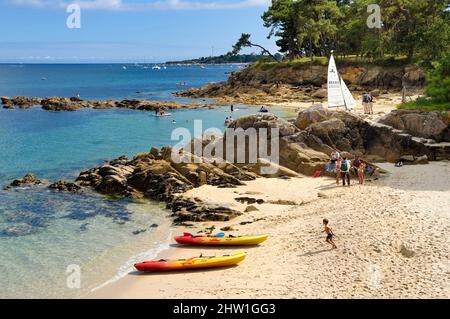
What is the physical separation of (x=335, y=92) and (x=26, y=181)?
78.6ft

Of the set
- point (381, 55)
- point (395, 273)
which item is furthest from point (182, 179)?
point (381, 55)

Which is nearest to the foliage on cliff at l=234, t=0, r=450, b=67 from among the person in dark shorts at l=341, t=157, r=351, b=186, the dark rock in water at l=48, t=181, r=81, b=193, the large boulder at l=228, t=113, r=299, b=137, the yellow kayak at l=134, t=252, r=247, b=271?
the large boulder at l=228, t=113, r=299, b=137

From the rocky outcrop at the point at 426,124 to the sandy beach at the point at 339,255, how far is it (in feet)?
28.9

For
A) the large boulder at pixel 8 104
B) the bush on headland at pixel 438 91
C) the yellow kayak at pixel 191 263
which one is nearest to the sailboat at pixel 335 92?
the bush on headland at pixel 438 91

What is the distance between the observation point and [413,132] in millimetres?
33594

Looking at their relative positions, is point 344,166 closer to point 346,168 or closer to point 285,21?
point 346,168

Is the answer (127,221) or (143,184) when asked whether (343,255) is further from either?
(143,184)

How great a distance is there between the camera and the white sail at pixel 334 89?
40031 mm

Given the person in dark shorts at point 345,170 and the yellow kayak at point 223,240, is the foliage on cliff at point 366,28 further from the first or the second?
the yellow kayak at point 223,240

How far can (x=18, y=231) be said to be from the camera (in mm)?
24219

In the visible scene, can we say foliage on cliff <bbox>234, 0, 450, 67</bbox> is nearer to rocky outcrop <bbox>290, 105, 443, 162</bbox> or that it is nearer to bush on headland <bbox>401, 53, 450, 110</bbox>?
bush on headland <bbox>401, 53, 450, 110</bbox>

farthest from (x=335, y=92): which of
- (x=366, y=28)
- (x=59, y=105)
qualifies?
(x=59, y=105)

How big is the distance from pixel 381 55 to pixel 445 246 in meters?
62.6

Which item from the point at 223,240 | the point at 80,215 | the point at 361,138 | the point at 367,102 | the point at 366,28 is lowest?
the point at 80,215
